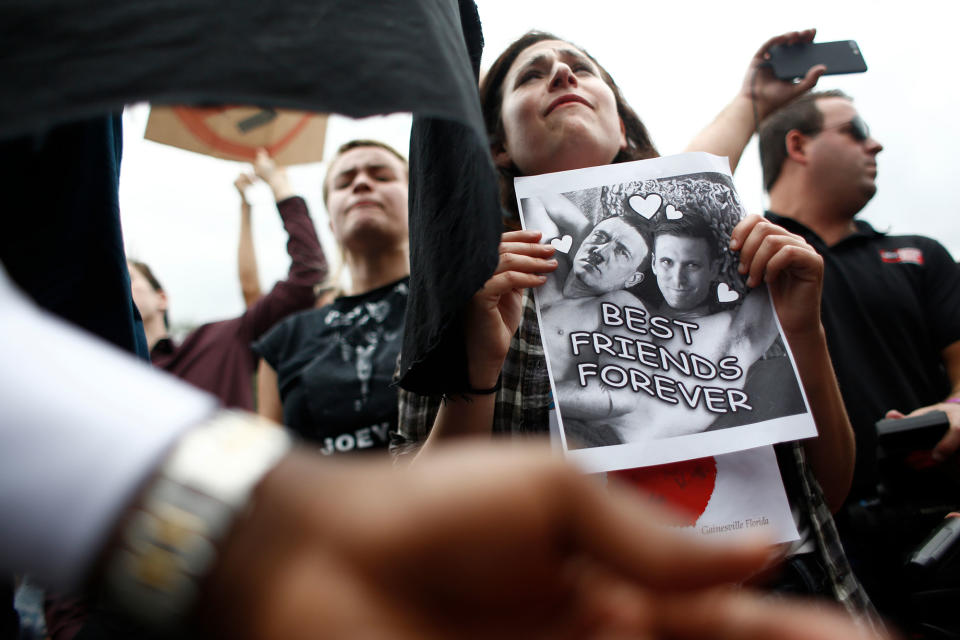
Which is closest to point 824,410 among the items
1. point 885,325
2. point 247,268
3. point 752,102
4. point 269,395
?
point 752,102

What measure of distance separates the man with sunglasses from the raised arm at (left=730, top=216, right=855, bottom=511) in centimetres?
33

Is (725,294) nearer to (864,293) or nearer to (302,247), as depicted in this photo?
(864,293)

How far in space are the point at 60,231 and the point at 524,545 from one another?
2.06 ft

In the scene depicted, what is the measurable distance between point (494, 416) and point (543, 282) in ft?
0.81

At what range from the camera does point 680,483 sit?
0.86 metres

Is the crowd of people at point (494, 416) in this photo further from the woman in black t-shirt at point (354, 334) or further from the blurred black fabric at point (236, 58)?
the blurred black fabric at point (236, 58)

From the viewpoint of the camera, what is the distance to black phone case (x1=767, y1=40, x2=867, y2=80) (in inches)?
48.7

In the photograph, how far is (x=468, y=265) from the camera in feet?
2.24

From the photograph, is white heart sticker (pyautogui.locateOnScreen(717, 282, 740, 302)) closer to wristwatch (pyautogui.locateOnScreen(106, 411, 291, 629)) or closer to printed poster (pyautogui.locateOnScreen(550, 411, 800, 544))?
printed poster (pyautogui.locateOnScreen(550, 411, 800, 544))

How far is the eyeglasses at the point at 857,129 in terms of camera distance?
2.27 metres

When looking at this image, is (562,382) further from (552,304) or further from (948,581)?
(948,581)

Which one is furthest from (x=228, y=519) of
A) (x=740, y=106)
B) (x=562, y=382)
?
(x=740, y=106)

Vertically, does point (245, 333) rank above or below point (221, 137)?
below

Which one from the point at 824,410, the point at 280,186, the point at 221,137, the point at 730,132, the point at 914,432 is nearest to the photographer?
the point at 824,410
